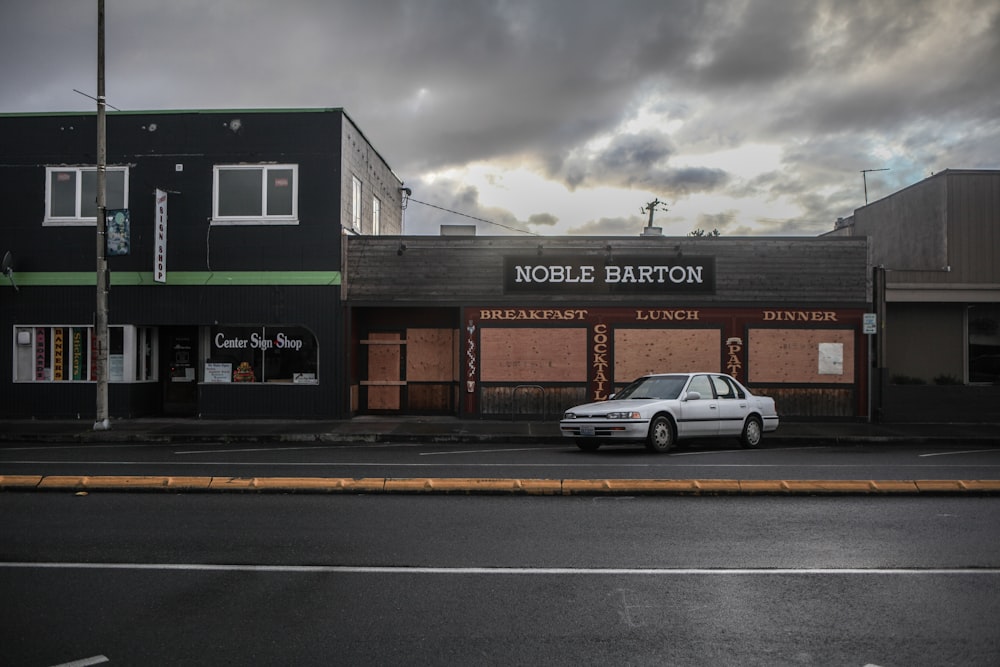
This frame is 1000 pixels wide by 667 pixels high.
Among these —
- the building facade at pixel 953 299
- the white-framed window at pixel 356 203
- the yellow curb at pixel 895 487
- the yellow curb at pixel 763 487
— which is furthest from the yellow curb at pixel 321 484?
the building facade at pixel 953 299

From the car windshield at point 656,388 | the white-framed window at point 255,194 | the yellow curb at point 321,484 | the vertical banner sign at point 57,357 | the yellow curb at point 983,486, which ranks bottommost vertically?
the yellow curb at point 321,484

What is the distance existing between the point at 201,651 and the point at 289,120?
17754 millimetres

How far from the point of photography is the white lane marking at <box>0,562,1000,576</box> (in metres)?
6.49

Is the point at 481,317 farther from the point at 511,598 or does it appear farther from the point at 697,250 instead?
the point at 511,598

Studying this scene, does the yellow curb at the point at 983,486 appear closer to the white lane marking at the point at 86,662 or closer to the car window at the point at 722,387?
the car window at the point at 722,387

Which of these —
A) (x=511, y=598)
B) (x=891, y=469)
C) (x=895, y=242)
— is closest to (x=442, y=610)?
(x=511, y=598)

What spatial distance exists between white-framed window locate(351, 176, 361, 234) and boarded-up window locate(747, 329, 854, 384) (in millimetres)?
10859

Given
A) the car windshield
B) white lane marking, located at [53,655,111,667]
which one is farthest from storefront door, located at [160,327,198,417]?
white lane marking, located at [53,655,111,667]

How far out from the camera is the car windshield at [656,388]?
50.2ft

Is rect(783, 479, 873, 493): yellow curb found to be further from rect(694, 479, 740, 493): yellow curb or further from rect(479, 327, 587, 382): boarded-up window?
rect(479, 327, 587, 382): boarded-up window

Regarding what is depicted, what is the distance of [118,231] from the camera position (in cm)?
1823

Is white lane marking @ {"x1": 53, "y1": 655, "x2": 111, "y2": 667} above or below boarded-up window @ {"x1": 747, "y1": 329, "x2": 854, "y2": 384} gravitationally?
below

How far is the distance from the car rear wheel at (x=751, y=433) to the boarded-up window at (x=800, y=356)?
5.15 metres

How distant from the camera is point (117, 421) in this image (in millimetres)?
20000
